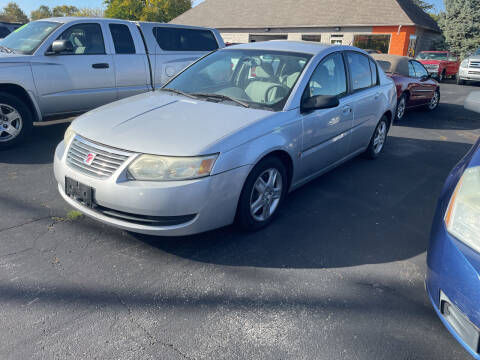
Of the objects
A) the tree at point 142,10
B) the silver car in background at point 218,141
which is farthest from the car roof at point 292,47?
the tree at point 142,10

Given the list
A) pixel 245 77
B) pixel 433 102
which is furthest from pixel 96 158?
pixel 433 102

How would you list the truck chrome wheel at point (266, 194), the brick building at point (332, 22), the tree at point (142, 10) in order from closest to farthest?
the truck chrome wheel at point (266, 194) → the brick building at point (332, 22) → the tree at point (142, 10)

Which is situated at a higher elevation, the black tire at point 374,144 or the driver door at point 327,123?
the driver door at point 327,123

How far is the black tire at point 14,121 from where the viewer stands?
5.20 meters

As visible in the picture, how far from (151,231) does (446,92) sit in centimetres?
1639

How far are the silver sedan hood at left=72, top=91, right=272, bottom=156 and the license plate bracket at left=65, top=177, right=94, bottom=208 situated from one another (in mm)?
373

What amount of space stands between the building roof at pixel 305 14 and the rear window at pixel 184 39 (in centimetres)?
2235

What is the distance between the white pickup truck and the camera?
17.4 feet

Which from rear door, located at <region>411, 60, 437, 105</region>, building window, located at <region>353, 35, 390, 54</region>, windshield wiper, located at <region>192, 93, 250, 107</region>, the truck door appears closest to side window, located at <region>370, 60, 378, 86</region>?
windshield wiper, located at <region>192, 93, 250, 107</region>

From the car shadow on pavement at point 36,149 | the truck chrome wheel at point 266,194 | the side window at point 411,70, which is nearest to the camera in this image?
the truck chrome wheel at point 266,194

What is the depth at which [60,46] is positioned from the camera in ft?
17.6

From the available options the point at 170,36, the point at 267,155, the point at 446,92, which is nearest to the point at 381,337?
the point at 267,155

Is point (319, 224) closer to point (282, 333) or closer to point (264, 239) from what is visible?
point (264, 239)

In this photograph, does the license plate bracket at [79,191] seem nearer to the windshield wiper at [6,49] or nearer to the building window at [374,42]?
the windshield wiper at [6,49]
